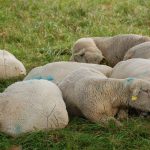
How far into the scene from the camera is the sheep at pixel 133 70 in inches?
261

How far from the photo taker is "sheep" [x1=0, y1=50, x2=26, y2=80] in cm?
843

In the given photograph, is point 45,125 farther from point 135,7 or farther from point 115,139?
point 135,7

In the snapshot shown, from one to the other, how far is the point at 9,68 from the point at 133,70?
2387 millimetres

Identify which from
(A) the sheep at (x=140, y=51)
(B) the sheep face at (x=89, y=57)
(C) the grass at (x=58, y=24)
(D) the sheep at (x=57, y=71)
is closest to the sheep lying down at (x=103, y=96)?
(C) the grass at (x=58, y=24)

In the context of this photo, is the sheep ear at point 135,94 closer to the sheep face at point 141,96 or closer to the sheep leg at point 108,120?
the sheep face at point 141,96

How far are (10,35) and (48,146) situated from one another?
5.59 meters

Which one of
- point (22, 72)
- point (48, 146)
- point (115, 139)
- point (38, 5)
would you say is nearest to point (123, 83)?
point (115, 139)

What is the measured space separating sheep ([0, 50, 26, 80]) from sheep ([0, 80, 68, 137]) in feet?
6.91

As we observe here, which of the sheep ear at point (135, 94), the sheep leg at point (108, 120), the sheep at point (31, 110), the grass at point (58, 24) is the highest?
the sheep ear at point (135, 94)

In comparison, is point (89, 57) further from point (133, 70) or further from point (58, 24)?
point (58, 24)

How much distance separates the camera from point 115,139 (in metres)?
5.74

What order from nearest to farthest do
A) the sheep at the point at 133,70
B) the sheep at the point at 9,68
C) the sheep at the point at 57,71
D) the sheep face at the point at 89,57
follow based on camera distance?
the sheep at the point at 133,70 < the sheep at the point at 57,71 < the sheep at the point at 9,68 < the sheep face at the point at 89,57

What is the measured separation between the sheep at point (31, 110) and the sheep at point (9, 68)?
2107 millimetres

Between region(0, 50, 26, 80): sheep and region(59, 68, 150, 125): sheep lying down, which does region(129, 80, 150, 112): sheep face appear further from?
region(0, 50, 26, 80): sheep
